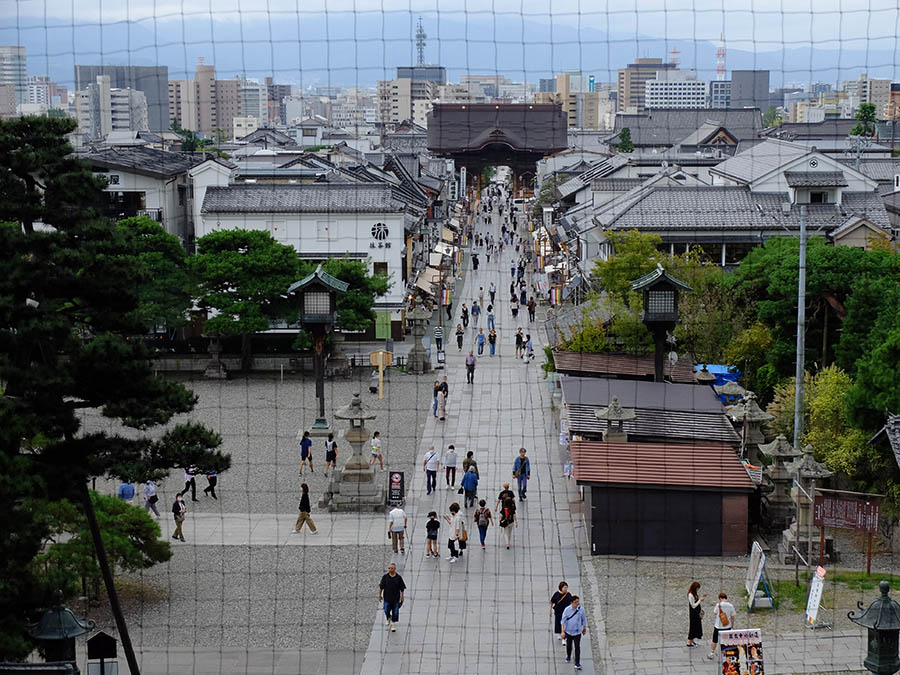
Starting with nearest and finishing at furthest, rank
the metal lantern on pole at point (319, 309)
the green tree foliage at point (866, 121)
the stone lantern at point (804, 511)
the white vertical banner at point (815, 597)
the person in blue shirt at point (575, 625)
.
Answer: the person in blue shirt at point (575, 625), the white vertical banner at point (815, 597), the stone lantern at point (804, 511), the metal lantern on pole at point (319, 309), the green tree foliage at point (866, 121)

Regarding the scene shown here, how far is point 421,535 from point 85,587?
2.64m

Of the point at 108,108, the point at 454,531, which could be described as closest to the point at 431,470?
the point at 454,531

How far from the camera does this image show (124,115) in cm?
5553

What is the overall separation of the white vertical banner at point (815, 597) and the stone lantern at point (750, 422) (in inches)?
124

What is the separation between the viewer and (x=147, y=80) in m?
43.6

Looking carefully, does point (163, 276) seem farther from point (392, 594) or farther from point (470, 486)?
point (392, 594)

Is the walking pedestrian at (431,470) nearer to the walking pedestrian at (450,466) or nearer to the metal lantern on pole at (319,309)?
the walking pedestrian at (450,466)

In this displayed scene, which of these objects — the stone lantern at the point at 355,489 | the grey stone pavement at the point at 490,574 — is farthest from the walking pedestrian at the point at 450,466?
the stone lantern at the point at 355,489

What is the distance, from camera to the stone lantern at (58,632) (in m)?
5.57

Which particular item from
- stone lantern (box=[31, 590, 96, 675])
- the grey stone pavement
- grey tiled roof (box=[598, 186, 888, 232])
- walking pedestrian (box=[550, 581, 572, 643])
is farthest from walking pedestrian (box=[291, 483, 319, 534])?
grey tiled roof (box=[598, 186, 888, 232])

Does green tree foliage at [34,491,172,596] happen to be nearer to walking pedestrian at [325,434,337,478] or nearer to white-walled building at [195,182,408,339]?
walking pedestrian at [325,434,337,478]

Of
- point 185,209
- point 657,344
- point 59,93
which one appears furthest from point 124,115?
point 657,344

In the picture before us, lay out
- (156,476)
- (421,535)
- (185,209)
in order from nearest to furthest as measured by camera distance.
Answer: (156,476) < (421,535) < (185,209)

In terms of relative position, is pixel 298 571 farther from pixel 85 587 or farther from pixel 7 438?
pixel 7 438
